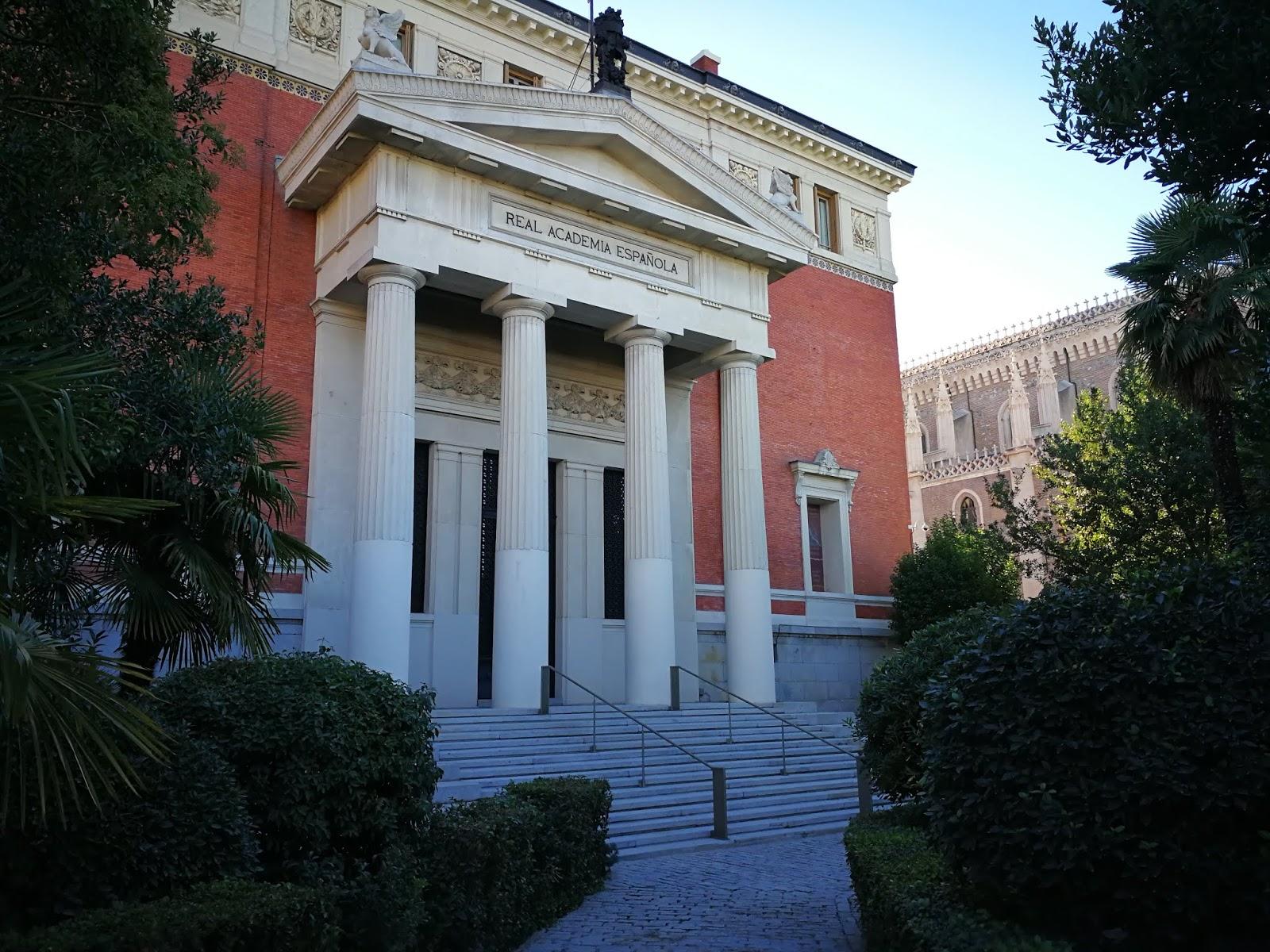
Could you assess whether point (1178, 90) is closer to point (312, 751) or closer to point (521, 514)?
point (312, 751)

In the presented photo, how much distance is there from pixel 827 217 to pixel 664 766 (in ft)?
58.2

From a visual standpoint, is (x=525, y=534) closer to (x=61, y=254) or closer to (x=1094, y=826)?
(x=61, y=254)

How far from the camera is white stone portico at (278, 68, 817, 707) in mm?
16391

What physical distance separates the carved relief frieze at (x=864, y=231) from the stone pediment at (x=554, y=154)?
266 inches

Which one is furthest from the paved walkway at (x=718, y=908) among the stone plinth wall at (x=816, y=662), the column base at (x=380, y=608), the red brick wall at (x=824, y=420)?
the red brick wall at (x=824, y=420)

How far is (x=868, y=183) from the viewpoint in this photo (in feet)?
93.8

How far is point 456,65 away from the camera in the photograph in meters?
21.6

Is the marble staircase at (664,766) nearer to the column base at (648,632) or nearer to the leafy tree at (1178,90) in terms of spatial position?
the column base at (648,632)

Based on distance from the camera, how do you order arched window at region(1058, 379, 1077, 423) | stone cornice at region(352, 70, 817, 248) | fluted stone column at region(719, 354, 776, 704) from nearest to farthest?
stone cornice at region(352, 70, 817, 248), fluted stone column at region(719, 354, 776, 704), arched window at region(1058, 379, 1077, 423)

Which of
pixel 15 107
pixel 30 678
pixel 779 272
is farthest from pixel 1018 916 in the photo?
pixel 779 272

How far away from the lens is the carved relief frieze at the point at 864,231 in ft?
92.4

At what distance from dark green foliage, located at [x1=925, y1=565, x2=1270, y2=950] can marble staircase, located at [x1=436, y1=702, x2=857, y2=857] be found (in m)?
6.55

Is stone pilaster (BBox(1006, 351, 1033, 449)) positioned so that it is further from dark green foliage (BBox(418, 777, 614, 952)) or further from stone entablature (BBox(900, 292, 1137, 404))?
dark green foliage (BBox(418, 777, 614, 952))

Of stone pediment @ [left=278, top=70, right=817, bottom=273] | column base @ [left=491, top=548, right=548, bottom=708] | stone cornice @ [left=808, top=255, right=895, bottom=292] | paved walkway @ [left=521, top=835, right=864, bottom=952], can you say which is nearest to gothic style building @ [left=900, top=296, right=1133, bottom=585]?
stone cornice @ [left=808, top=255, right=895, bottom=292]
